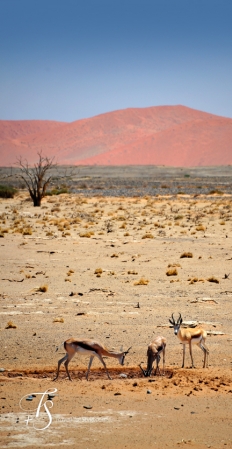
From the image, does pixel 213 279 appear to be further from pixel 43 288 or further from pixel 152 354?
pixel 152 354

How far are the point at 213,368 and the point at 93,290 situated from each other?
22.6 ft

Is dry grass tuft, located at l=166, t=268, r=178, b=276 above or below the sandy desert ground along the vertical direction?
above

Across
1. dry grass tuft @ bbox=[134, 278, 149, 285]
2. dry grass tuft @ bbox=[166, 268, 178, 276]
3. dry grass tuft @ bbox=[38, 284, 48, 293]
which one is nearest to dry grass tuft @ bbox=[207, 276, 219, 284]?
dry grass tuft @ bbox=[166, 268, 178, 276]

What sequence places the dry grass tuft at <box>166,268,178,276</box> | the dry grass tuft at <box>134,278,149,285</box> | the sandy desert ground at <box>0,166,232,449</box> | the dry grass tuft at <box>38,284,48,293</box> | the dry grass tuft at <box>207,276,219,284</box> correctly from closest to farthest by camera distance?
the sandy desert ground at <box>0,166,232,449</box>
the dry grass tuft at <box>38,284,48,293</box>
the dry grass tuft at <box>134,278,149,285</box>
the dry grass tuft at <box>207,276,219,284</box>
the dry grass tuft at <box>166,268,178,276</box>

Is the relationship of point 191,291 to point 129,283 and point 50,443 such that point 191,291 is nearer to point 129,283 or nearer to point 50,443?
point 129,283

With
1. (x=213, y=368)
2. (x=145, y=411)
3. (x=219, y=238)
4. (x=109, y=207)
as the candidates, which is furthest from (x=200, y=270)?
(x=109, y=207)

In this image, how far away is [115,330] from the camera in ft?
44.9

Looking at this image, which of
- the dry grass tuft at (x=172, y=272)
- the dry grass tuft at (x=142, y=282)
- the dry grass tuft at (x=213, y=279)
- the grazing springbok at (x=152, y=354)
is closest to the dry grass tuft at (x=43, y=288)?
the dry grass tuft at (x=142, y=282)

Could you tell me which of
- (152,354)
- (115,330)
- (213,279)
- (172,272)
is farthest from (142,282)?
(152,354)

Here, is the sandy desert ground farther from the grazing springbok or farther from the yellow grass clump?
the grazing springbok

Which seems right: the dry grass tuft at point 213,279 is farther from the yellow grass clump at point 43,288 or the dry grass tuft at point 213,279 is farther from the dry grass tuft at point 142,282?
the yellow grass clump at point 43,288

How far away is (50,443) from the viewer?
827 centimetres

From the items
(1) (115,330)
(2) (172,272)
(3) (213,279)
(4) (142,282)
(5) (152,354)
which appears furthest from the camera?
(2) (172,272)

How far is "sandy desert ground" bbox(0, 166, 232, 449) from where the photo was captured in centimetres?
877
